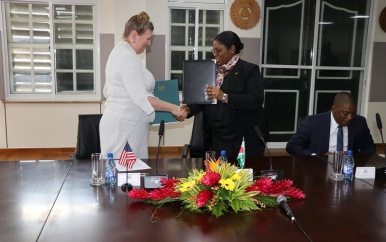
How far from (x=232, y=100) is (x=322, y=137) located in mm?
741

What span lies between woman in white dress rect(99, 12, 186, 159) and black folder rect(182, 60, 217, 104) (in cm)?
24

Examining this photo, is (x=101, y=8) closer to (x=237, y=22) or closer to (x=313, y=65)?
(x=237, y=22)

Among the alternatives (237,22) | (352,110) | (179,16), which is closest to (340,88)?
(237,22)

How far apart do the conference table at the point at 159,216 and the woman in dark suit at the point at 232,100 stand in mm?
688

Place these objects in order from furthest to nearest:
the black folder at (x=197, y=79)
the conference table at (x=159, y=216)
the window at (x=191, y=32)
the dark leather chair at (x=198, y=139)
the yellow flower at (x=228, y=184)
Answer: the window at (x=191, y=32)
the dark leather chair at (x=198, y=139)
the black folder at (x=197, y=79)
the yellow flower at (x=228, y=184)
the conference table at (x=159, y=216)

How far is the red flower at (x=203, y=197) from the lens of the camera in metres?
1.40

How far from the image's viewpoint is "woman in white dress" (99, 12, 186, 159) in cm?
227

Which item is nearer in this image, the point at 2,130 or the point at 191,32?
the point at 2,130

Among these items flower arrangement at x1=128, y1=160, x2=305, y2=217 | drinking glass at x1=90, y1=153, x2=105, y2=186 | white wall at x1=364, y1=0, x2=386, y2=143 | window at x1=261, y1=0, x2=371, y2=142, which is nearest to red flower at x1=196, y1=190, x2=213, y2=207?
flower arrangement at x1=128, y1=160, x2=305, y2=217

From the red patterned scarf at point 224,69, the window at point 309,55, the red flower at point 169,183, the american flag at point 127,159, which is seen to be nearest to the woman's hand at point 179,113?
the red patterned scarf at point 224,69

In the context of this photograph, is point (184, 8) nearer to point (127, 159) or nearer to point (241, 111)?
point (241, 111)

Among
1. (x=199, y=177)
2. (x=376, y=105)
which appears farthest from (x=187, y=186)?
(x=376, y=105)

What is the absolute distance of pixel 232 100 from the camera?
2.44 m

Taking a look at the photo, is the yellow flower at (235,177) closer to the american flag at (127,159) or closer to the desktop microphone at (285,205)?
the desktop microphone at (285,205)
